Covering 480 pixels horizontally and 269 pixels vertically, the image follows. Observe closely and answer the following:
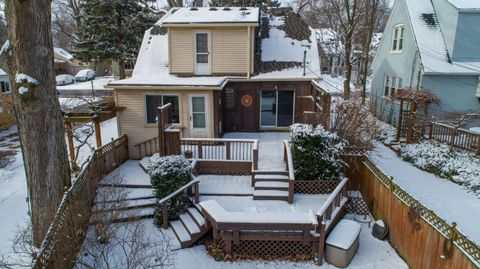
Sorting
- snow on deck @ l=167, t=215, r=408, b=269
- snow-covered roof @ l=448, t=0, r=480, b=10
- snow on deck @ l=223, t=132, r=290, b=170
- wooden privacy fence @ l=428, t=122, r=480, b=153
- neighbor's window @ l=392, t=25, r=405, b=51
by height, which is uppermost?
snow-covered roof @ l=448, t=0, r=480, b=10

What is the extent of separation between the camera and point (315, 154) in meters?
9.56

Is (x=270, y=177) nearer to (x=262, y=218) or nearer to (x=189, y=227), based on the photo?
(x=262, y=218)

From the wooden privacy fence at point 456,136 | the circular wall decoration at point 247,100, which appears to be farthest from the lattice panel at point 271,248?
Answer: the wooden privacy fence at point 456,136

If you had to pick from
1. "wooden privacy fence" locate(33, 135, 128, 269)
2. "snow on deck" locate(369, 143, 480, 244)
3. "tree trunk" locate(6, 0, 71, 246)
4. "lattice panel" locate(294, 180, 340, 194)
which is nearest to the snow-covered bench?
"lattice panel" locate(294, 180, 340, 194)

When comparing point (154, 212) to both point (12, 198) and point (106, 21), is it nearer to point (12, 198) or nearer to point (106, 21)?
point (12, 198)

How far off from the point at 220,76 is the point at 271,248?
27.4ft

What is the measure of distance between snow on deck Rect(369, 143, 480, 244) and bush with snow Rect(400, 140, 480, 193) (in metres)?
0.25

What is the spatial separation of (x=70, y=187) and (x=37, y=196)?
2.33 ft

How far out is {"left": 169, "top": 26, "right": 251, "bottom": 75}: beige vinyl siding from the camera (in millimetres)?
13750

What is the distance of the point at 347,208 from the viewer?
9.75m

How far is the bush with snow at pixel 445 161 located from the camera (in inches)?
431

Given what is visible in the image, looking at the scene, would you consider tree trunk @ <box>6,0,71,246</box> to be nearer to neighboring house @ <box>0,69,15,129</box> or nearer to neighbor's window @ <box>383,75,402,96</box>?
neighboring house @ <box>0,69,15,129</box>

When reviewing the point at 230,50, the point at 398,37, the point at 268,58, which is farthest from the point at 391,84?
the point at 230,50

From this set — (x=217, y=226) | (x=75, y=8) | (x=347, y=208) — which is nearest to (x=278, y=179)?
(x=347, y=208)
